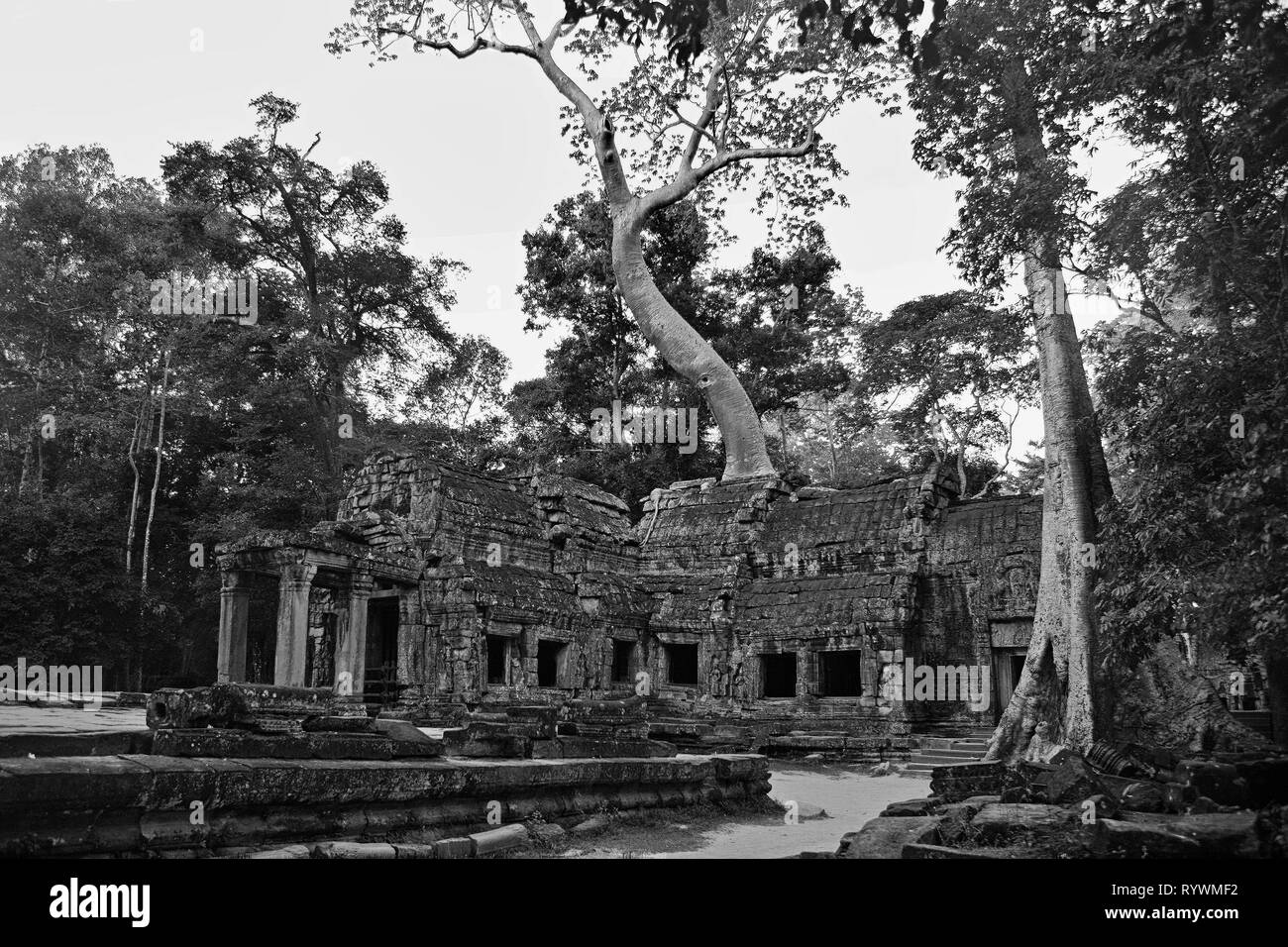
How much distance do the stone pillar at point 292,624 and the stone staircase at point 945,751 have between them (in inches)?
360

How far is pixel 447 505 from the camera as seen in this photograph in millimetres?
18359

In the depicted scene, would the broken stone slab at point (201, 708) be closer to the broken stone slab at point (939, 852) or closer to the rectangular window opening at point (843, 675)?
the broken stone slab at point (939, 852)

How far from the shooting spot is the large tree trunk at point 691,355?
2552 cm

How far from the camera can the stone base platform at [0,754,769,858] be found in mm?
4617

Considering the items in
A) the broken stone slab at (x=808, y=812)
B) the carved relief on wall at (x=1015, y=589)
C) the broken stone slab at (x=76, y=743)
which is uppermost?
the carved relief on wall at (x=1015, y=589)

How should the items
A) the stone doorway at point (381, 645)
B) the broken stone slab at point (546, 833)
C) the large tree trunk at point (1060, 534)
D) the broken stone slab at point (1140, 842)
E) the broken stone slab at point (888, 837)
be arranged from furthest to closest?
the stone doorway at point (381, 645) → the large tree trunk at point (1060, 534) → the broken stone slab at point (546, 833) → the broken stone slab at point (888, 837) → the broken stone slab at point (1140, 842)

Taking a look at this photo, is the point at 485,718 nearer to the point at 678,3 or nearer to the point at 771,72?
the point at 678,3

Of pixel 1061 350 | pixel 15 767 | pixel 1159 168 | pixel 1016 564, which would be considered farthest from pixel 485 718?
pixel 1016 564

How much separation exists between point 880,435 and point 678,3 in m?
41.3

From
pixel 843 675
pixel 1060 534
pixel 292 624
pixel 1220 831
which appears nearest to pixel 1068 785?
pixel 1220 831

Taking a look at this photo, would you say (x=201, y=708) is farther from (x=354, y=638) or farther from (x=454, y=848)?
(x=354, y=638)

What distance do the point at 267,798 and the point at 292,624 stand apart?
10.3 metres

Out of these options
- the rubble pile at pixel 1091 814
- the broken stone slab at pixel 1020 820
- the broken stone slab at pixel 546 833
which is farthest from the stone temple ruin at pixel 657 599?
the broken stone slab at pixel 1020 820

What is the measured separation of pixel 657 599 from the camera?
67.9 ft
